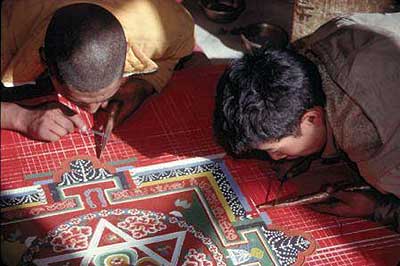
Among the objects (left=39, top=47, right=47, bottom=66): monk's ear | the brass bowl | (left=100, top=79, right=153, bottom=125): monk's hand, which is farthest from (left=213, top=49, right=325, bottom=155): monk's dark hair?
the brass bowl

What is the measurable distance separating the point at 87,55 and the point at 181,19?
0.79 metres

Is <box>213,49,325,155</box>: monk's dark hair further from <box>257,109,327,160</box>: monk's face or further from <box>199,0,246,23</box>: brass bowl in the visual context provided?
<box>199,0,246,23</box>: brass bowl

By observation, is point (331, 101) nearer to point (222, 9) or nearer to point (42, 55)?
point (42, 55)

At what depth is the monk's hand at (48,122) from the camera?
2867mm

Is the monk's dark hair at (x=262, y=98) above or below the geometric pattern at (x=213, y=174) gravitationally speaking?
above

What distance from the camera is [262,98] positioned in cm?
239

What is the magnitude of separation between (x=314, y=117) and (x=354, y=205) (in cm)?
40

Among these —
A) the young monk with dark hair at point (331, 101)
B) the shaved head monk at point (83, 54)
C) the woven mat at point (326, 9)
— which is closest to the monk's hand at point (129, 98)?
the shaved head monk at point (83, 54)

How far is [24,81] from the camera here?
117 inches

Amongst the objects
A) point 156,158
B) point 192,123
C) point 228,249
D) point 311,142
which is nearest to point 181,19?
point 192,123

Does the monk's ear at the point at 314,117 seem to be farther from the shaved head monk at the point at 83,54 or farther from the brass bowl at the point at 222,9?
the brass bowl at the point at 222,9

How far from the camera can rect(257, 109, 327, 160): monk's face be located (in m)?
2.51

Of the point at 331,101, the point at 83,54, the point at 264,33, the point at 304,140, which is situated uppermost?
the point at 83,54

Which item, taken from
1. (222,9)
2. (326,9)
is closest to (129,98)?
(326,9)
